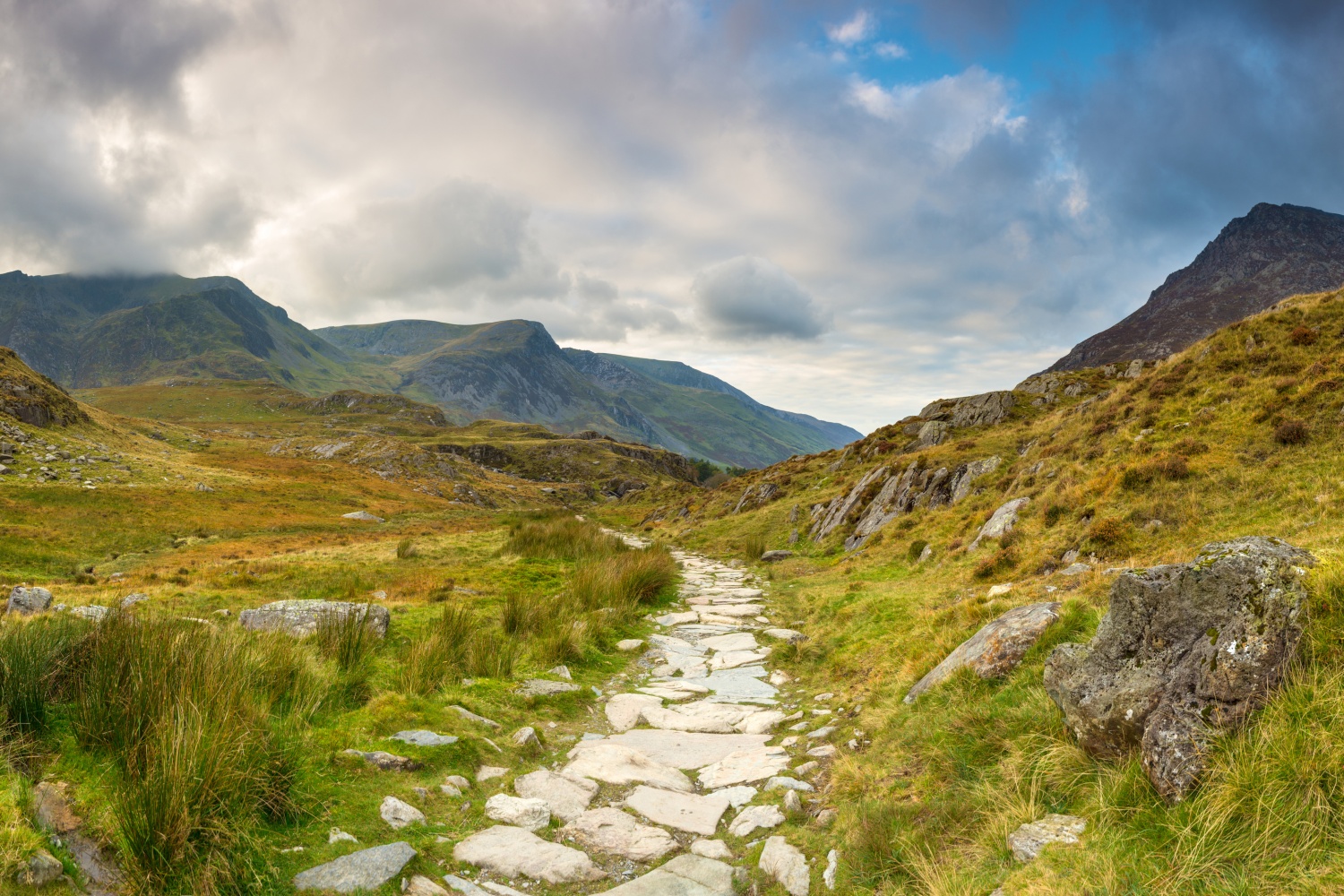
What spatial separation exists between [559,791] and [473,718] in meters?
1.82

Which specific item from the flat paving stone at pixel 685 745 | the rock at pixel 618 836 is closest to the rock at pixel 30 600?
the flat paving stone at pixel 685 745

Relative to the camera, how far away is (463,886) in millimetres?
4480

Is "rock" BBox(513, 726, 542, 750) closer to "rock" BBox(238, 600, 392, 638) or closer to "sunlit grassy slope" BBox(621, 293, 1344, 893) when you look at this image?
"sunlit grassy slope" BBox(621, 293, 1344, 893)

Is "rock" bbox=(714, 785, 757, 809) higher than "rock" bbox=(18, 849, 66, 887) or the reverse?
the reverse

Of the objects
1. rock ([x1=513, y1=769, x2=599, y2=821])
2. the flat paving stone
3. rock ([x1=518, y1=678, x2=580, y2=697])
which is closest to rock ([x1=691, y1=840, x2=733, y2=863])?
rock ([x1=513, y1=769, x2=599, y2=821])

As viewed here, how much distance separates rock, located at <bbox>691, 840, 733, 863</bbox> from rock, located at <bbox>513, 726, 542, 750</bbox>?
259 centimetres

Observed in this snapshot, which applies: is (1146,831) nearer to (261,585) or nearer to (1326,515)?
(1326,515)

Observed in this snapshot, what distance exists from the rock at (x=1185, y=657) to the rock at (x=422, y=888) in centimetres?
484

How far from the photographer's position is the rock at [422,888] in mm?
4223

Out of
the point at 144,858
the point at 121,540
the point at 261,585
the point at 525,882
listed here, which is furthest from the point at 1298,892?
the point at 121,540

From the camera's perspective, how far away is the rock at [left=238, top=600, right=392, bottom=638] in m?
9.42

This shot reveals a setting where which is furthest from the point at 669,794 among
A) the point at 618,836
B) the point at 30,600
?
the point at 30,600

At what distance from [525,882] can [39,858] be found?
2905 mm

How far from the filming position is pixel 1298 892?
285cm
